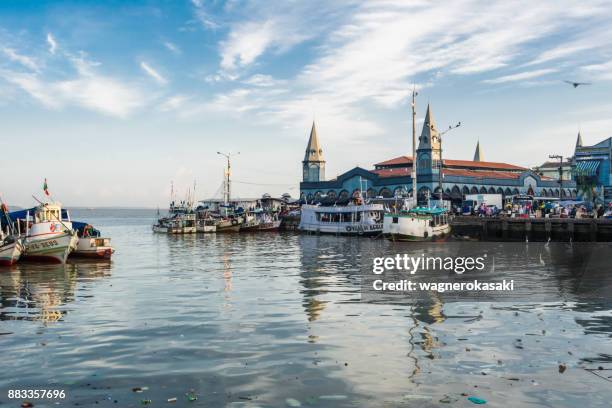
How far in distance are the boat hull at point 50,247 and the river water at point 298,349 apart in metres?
14.1

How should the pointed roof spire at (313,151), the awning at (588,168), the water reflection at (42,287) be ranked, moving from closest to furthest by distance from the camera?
1. the water reflection at (42,287)
2. the awning at (588,168)
3. the pointed roof spire at (313,151)

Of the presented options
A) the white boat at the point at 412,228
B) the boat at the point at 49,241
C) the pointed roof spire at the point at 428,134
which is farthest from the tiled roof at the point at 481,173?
the boat at the point at 49,241

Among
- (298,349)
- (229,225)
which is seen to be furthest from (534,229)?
(298,349)

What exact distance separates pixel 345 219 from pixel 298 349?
69.1 m

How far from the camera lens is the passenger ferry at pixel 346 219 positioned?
7775 centimetres

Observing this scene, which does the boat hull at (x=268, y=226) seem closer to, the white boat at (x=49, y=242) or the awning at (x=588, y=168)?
the awning at (x=588, y=168)

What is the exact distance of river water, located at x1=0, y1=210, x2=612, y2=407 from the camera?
11.5m

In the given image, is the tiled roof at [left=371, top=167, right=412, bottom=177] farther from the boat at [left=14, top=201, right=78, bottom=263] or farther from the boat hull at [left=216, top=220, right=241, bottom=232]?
the boat at [left=14, top=201, right=78, bottom=263]

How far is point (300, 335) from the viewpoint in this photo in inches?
658

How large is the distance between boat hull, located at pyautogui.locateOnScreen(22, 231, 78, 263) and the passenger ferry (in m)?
43.3

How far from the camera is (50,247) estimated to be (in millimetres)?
40719

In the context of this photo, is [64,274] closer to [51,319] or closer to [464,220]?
[51,319]

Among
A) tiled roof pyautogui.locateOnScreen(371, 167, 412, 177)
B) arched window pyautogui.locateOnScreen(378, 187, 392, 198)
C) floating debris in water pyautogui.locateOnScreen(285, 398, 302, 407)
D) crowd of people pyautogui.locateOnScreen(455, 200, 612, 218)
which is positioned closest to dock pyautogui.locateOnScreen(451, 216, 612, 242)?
crowd of people pyautogui.locateOnScreen(455, 200, 612, 218)

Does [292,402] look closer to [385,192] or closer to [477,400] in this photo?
[477,400]
